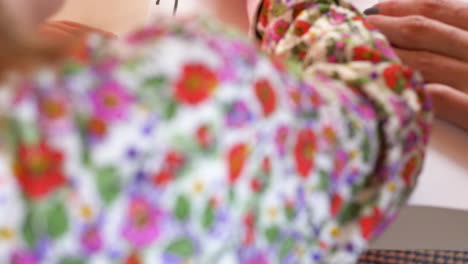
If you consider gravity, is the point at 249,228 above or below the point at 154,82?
below

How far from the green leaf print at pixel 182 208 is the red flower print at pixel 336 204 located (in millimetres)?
140

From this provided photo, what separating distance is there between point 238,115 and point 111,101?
8cm

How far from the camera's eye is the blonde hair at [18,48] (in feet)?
0.77

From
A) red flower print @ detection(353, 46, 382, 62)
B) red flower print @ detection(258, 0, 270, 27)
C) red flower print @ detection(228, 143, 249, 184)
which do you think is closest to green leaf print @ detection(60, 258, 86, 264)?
A: red flower print @ detection(228, 143, 249, 184)

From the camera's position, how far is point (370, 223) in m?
0.39

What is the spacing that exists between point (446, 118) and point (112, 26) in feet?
1.34

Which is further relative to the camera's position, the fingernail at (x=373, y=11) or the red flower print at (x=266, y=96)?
the fingernail at (x=373, y=11)

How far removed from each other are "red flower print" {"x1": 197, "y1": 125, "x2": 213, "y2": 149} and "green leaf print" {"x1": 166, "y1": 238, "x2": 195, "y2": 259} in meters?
0.06

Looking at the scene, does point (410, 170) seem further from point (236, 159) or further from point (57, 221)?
point (57, 221)

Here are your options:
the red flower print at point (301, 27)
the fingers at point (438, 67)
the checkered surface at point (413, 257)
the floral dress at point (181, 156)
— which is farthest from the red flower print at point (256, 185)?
the checkered surface at point (413, 257)

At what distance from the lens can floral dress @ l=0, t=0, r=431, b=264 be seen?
0.25m

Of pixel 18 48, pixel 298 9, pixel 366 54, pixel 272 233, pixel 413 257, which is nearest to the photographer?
pixel 18 48

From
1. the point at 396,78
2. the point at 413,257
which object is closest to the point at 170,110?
the point at 396,78

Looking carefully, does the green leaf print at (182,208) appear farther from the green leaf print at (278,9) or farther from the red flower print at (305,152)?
the green leaf print at (278,9)
